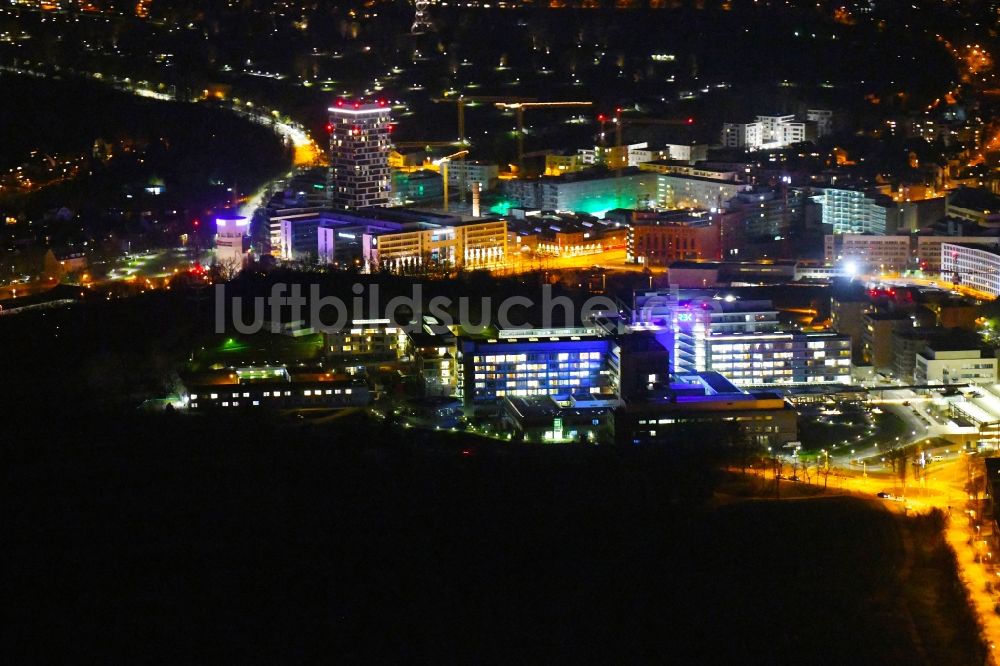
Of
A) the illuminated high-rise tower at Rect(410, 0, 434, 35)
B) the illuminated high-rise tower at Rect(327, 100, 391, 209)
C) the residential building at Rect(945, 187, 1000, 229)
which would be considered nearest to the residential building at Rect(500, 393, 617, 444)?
the residential building at Rect(945, 187, 1000, 229)

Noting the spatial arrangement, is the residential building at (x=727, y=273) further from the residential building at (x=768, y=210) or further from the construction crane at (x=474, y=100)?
the construction crane at (x=474, y=100)

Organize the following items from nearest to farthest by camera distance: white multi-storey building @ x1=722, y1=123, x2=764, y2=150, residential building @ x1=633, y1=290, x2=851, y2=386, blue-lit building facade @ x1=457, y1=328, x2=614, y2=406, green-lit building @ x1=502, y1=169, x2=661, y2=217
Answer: blue-lit building facade @ x1=457, y1=328, x2=614, y2=406 → residential building @ x1=633, y1=290, x2=851, y2=386 → green-lit building @ x1=502, y1=169, x2=661, y2=217 → white multi-storey building @ x1=722, y1=123, x2=764, y2=150

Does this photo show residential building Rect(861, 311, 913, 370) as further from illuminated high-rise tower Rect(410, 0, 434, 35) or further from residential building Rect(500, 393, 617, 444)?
illuminated high-rise tower Rect(410, 0, 434, 35)

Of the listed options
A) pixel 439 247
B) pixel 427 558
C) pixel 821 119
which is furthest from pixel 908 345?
pixel 821 119

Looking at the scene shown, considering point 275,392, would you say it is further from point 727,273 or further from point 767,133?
point 767,133

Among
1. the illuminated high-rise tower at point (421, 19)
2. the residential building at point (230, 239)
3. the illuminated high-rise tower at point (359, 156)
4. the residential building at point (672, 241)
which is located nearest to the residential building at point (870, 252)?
the residential building at point (672, 241)

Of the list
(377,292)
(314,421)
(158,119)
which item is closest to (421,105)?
(158,119)
